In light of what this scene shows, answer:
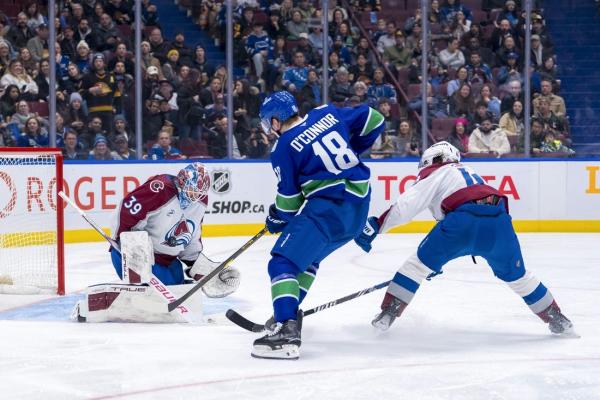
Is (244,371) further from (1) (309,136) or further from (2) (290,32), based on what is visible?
(2) (290,32)

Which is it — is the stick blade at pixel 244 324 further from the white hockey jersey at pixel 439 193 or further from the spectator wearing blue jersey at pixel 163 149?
the spectator wearing blue jersey at pixel 163 149

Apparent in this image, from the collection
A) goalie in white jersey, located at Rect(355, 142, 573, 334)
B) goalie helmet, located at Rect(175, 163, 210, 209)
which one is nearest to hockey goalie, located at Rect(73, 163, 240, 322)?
goalie helmet, located at Rect(175, 163, 210, 209)

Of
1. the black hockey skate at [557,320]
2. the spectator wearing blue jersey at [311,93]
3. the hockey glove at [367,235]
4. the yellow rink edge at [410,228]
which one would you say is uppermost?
the spectator wearing blue jersey at [311,93]

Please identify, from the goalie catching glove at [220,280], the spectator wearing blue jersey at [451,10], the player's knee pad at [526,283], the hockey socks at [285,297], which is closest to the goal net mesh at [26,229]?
the goalie catching glove at [220,280]

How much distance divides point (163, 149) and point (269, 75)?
4.32 ft

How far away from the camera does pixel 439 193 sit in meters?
4.52

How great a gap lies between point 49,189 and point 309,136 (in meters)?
3.46

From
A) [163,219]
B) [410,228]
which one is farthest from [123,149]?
[163,219]

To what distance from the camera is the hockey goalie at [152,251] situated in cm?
487

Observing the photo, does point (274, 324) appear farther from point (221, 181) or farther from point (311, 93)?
point (311, 93)

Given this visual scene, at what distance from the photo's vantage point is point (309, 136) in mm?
4137

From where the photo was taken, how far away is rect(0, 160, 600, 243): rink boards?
9312 mm

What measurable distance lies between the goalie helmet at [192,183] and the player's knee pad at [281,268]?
1075 mm

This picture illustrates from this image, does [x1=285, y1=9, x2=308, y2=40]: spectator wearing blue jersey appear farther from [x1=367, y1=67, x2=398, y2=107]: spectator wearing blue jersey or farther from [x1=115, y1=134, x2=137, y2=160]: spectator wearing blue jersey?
[x1=115, y1=134, x2=137, y2=160]: spectator wearing blue jersey
